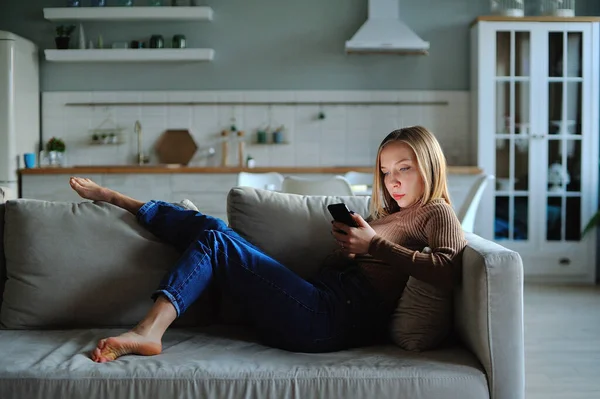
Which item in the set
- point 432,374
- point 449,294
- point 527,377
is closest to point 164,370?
point 432,374

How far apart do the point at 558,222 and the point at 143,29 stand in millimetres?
3739

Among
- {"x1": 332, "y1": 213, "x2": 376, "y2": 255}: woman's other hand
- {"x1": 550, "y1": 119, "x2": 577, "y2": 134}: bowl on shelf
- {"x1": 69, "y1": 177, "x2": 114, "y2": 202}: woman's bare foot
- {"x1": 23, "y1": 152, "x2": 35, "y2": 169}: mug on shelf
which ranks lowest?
{"x1": 332, "y1": 213, "x2": 376, "y2": 255}: woman's other hand

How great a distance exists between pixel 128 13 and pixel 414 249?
4297 millimetres

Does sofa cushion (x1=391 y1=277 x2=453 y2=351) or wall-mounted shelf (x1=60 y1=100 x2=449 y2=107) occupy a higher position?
wall-mounted shelf (x1=60 y1=100 x2=449 y2=107)

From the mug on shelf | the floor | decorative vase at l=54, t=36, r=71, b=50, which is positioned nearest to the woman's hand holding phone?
the floor

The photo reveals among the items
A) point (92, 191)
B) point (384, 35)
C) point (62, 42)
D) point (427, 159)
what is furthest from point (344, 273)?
point (62, 42)

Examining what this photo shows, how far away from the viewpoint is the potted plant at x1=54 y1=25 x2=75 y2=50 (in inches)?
231

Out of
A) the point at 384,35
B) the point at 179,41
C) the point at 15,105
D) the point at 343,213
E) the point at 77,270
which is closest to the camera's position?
the point at 343,213

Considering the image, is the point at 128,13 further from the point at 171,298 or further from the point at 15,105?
the point at 171,298

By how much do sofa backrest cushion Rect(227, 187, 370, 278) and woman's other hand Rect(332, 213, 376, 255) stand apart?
312mm

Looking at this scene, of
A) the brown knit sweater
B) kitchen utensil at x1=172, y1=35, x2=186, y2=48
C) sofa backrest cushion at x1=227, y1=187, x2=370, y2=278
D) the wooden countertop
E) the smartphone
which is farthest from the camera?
kitchen utensil at x1=172, y1=35, x2=186, y2=48

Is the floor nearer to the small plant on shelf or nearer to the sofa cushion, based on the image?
the sofa cushion

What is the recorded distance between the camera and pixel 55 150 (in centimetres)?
593

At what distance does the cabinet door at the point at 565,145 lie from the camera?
5.54 meters
